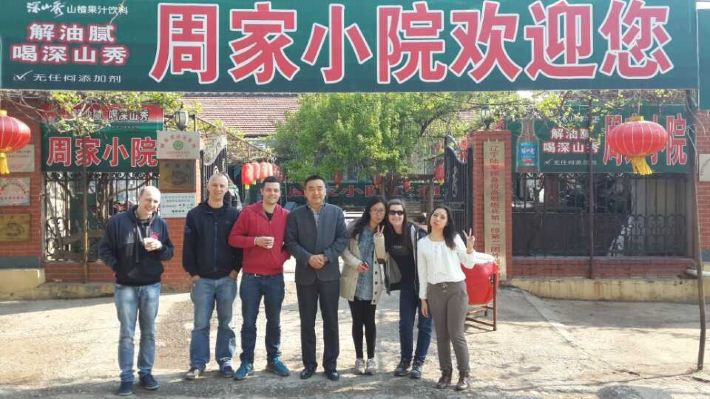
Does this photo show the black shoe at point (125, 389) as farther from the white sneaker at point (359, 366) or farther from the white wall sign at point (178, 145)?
the white wall sign at point (178, 145)

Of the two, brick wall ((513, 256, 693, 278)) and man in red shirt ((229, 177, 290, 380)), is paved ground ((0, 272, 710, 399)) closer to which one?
man in red shirt ((229, 177, 290, 380))

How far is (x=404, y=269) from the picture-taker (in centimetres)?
471

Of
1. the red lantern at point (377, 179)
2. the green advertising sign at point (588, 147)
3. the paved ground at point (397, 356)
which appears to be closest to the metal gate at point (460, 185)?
the green advertising sign at point (588, 147)

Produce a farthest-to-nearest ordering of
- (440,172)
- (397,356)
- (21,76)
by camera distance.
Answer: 1. (440,172)
2. (21,76)
3. (397,356)

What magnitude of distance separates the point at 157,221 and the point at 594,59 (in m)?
4.48

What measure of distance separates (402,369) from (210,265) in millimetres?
1769

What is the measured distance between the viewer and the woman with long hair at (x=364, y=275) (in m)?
4.66

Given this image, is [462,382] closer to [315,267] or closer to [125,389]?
[315,267]

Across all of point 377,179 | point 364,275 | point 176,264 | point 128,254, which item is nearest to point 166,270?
point 176,264

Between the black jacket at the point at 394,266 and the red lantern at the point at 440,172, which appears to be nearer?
the black jacket at the point at 394,266

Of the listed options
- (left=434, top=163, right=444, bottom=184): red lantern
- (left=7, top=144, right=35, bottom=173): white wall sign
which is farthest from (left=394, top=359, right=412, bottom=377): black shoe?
(left=434, top=163, right=444, bottom=184): red lantern

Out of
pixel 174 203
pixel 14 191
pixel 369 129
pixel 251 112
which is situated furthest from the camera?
pixel 251 112

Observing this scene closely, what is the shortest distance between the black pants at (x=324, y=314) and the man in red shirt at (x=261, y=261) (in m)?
0.22

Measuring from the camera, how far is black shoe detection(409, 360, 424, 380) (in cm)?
472
